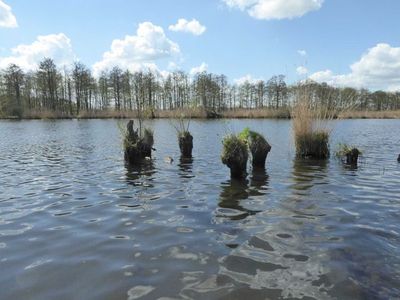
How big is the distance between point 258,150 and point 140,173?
4082 mm

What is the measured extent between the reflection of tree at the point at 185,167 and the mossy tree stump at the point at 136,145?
1.47 metres

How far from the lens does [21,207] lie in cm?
777

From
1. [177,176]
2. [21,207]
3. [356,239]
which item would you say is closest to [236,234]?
[356,239]

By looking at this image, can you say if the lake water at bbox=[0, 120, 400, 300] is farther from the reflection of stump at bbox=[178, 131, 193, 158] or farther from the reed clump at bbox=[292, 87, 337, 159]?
the reflection of stump at bbox=[178, 131, 193, 158]

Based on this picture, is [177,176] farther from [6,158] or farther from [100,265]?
[6,158]

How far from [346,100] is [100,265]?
496 inches

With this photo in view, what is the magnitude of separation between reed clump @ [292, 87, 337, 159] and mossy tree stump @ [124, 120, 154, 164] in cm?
584

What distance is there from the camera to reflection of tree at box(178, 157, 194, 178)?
11430mm

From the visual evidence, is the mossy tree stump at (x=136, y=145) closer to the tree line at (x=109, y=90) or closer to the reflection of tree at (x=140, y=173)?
the reflection of tree at (x=140, y=173)

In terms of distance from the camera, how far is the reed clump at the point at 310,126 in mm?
14250

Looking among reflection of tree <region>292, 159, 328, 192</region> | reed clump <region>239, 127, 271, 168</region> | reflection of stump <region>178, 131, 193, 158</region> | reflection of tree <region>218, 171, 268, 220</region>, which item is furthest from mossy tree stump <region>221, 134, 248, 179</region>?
reflection of stump <region>178, 131, 193, 158</region>

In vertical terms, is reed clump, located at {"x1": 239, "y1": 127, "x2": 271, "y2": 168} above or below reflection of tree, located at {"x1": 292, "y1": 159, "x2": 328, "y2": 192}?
above

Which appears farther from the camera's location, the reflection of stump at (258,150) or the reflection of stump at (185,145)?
the reflection of stump at (185,145)

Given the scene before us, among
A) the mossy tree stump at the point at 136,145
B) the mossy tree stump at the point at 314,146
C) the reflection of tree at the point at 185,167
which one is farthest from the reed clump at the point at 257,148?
the mossy tree stump at the point at 136,145
